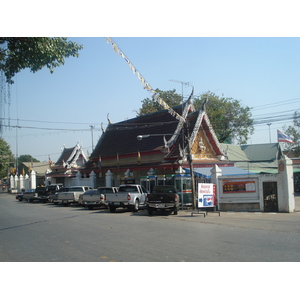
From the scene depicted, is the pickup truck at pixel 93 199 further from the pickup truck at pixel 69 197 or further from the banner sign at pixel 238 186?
the banner sign at pixel 238 186

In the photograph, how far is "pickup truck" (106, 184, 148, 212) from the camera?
70.3 ft

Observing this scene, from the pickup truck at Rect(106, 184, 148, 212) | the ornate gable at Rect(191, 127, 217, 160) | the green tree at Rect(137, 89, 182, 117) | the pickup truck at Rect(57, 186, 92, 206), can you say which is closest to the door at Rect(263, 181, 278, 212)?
the pickup truck at Rect(106, 184, 148, 212)

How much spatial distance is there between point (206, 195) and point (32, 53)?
12900mm

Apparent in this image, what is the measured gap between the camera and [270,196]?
20.2m

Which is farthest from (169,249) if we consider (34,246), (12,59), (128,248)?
(12,59)

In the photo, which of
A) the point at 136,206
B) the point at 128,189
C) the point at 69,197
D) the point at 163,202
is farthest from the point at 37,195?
the point at 163,202

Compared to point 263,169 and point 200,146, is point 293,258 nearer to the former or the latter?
point 200,146

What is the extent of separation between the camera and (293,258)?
26.2ft

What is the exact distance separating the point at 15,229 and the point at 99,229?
3.57m

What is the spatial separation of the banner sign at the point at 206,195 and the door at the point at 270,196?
3114mm

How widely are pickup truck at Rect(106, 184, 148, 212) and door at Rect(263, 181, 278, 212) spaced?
307 inches

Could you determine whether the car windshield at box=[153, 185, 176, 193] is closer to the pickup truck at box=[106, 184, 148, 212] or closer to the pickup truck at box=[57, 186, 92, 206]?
the pickup truck at box=[106, 184, 148, 212]

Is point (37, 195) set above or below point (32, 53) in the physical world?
below

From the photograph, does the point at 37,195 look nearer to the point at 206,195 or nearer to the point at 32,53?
the point at 206,195
